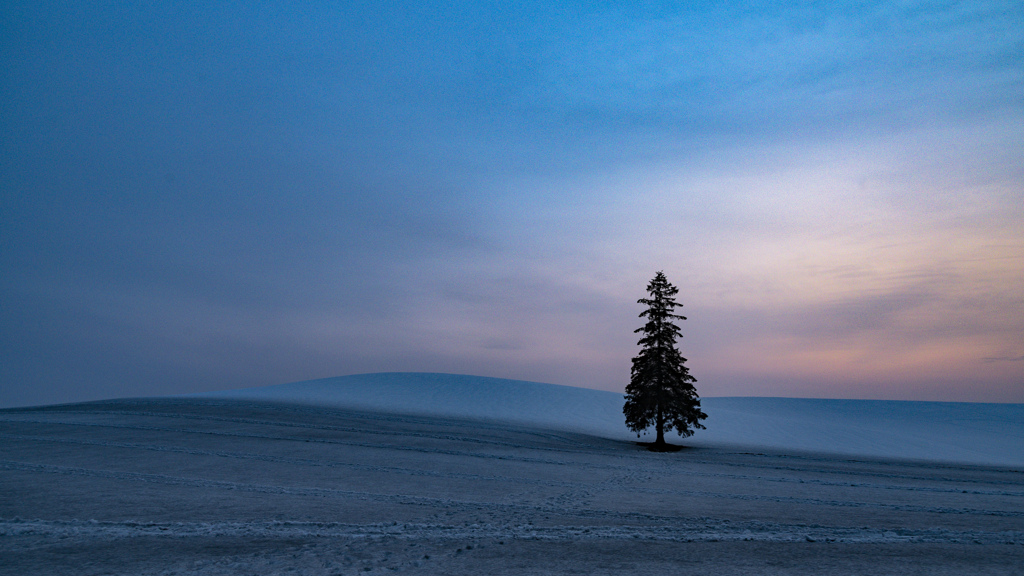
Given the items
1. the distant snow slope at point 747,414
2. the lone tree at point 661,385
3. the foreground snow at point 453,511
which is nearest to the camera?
the foreground snow at point 453,511

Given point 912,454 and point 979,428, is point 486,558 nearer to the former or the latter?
point 912,454

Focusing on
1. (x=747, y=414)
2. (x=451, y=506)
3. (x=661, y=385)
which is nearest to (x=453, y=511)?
(x=451, y=506)

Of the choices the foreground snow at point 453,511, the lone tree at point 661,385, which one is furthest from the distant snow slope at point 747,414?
the foreground snow at point 453,511

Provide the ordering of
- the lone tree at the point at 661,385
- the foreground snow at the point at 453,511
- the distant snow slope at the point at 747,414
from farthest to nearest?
the distant snow slope at the point at 747,414, the lone tree at the point at 661,385, the foreground snow at the point at 453,511

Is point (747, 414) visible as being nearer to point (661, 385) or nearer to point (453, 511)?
point (661, 385)

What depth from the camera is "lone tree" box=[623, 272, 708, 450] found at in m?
38.2

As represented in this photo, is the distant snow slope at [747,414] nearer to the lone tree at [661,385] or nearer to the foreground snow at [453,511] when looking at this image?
the lone tree at [661,385]

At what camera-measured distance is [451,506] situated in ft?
46.3

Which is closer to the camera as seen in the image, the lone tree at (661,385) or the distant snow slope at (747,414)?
the lone tree at (661,385)

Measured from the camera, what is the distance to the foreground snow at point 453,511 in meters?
9.31

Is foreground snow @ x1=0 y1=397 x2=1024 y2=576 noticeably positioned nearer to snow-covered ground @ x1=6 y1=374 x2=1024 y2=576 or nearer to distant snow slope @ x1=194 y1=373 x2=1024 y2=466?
snow-covered ground @ x1=6 y1=374 x2=1024 y2=576

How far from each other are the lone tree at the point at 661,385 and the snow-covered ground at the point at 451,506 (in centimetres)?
397

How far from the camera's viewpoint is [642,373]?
1535 inches

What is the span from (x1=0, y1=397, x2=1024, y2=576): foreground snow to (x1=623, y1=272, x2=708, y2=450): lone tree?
351 inches
